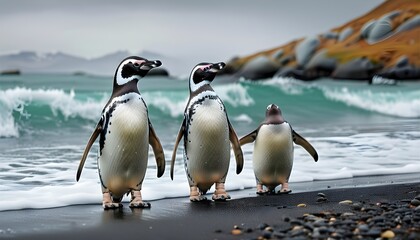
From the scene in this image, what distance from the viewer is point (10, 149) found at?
10.3 metres

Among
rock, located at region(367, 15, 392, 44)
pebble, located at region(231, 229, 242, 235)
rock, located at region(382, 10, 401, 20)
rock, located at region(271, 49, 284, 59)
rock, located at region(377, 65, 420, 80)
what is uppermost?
rock, located at region(382, 10, 401, 20)

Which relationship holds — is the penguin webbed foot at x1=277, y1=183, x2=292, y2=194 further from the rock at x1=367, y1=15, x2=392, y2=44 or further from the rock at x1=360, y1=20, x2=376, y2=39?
the rock at x1=360, y1=20, x2=376, y2=39

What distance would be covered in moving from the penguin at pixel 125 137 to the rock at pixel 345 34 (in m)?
25.6

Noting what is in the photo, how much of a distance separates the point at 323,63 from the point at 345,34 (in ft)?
6.54

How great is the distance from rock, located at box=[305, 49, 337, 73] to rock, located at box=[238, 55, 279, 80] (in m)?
1.31

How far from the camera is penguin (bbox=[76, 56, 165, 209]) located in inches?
198

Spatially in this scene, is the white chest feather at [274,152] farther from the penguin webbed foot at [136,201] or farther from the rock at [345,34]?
the rock at [345,34]

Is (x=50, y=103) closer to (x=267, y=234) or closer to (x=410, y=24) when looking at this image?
(x=267, y=234)

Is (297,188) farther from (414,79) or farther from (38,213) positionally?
(414,79)

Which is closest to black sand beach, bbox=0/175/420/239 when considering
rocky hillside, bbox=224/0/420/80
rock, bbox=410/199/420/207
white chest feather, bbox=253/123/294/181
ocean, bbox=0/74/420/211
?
rock, bbox=410/199/420/207

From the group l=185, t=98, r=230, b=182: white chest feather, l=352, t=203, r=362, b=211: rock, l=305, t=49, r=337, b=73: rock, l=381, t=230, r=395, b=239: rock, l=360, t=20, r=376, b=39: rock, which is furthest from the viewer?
l=305, t=49, r=337, b=73: rock

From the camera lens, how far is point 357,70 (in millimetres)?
28438

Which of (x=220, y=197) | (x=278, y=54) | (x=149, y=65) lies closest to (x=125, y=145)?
(x=149, y=65)

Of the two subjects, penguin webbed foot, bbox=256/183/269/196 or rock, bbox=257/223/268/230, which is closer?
rock, bbox=257/223/268/230
